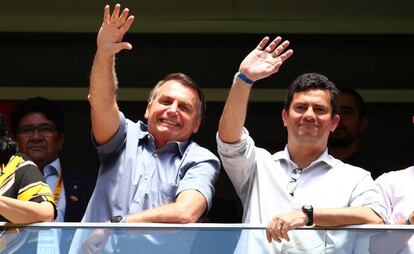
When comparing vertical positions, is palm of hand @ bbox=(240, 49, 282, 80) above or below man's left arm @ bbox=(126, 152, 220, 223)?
above

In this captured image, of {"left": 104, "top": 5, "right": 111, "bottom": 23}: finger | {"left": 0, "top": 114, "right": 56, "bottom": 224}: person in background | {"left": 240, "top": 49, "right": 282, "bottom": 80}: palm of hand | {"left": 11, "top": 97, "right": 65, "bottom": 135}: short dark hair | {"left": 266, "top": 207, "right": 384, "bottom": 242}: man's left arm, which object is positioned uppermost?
{"left": 104, "top": 5, "right": 111, "bottom": 23}: finger

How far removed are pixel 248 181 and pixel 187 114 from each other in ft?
1.68

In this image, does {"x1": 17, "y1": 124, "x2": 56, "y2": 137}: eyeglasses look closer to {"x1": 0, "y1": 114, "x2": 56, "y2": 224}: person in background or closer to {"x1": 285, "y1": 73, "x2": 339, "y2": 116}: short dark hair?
{"x1": 0, "y1": 114, "x2": 56, "y2": 224}: person in background

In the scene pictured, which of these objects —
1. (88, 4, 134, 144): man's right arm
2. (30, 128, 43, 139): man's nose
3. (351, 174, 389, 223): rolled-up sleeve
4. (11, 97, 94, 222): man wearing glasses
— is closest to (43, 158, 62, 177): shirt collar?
(11, 97, 94, 222): man wearing glasses

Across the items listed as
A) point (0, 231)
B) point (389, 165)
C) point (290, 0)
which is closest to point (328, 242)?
point (0, 231)

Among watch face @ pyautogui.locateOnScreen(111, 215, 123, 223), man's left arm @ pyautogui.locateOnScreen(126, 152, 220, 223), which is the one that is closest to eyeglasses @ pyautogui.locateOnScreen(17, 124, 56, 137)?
man's left arm @ pyautogui.locateOnScreen(126, 152, 220, 223)

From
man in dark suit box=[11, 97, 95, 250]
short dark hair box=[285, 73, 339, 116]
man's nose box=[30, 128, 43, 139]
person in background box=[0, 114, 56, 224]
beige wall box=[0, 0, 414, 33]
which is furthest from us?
beige wall box=[0, 0, 414, 33]

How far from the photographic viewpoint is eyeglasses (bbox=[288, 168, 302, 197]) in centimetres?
527

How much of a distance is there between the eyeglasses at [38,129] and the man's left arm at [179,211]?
139cm

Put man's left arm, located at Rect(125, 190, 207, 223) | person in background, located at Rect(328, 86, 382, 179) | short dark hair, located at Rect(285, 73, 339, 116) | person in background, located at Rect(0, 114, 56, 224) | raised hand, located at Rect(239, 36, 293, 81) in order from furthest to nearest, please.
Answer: person in background, located at Rect(328, 86, 382, 179)
short dark hair, located at Rect(285, 73, 339, 116)
raised hand, located at Rect(239, 36, 293, 81)
man's left arm, located at Rect(125, 190, 207, 223)
person in background, located at Rect(0, 114, 56, 224)

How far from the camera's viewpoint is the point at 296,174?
5355 millimetres

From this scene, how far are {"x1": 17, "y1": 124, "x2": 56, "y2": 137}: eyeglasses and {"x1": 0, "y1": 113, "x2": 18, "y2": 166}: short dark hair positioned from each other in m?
1.07

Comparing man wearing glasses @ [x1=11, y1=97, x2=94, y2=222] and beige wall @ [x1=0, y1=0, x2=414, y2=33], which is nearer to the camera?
man wearing glasses @ [x1=11, y1=97, x2=94, y2=222]

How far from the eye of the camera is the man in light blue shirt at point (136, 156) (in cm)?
525
